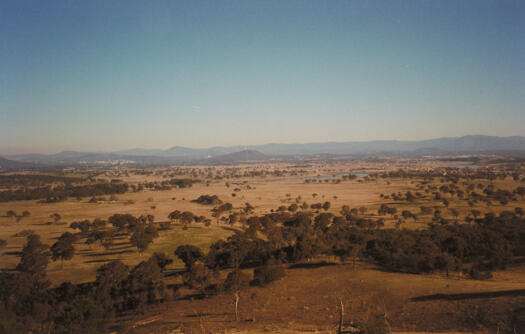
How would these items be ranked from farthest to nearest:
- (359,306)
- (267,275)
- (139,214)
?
1. (139,214)
2. (267,275)
3. (359,306)

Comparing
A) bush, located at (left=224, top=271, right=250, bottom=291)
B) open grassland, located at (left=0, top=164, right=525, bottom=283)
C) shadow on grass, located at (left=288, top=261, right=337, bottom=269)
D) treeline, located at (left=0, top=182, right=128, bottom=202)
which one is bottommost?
open grassland, located at (left=0, top=164, right=525, bottom=283)

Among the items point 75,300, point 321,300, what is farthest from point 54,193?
point 321,300

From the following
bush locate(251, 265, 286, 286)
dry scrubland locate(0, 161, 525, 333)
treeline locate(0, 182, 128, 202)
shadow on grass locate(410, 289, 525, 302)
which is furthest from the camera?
treeline locate(0, 182, 128, 202)

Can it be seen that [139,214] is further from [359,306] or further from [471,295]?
[471,295]

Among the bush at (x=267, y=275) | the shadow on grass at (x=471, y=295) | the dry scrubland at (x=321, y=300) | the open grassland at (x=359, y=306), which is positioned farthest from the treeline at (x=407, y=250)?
the shadow on grass at (x=471, y=295)

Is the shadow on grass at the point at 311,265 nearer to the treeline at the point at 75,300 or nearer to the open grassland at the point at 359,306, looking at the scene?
the open grassland at the point at 359,306

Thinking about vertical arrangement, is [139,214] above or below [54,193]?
below

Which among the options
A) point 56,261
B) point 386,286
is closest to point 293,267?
point 386,286

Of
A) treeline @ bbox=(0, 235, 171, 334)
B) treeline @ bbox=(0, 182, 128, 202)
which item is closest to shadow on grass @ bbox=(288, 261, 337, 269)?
treeline @ bbox=(0, 235, 171, 334)

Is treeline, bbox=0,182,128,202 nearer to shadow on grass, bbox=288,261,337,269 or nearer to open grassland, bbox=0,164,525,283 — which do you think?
open grassland, bbox=0,164,525,283

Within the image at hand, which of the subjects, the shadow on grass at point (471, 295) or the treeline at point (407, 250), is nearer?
the shadow on grass at point (471, 295)

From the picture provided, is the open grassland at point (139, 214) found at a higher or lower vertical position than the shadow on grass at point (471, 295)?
lower
